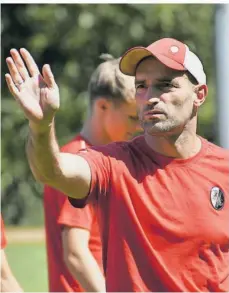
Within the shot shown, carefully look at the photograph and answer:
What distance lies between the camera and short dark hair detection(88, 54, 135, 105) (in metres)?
6.13

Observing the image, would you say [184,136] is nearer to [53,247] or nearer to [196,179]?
[196,179]

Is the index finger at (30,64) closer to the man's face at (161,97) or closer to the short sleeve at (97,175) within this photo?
the short sleeve at (97,175)

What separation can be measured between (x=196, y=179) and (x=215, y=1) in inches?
126

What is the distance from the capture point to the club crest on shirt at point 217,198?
14.5 ft

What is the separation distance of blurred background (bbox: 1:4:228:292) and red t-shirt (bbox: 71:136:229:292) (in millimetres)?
14461

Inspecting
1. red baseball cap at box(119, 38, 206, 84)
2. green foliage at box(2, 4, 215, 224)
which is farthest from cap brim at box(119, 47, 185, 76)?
green foliage at box(2, 4, 215, 224)

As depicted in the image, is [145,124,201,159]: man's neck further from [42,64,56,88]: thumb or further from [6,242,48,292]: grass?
[6,242,48,292]: grass

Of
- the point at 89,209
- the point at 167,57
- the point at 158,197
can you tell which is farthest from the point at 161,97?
the point at 89,209

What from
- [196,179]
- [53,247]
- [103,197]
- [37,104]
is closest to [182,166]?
[196,179]

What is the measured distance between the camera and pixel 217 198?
14.6ft

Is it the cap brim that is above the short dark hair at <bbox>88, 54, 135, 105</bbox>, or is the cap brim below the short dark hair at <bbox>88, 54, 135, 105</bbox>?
above

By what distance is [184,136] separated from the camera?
4.48 metres

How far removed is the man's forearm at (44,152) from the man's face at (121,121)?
208cm

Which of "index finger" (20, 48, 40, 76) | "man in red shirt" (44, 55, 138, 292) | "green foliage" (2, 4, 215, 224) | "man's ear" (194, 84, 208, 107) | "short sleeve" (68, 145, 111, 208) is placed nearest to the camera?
"index finger" (20, 48, 40, 76)
